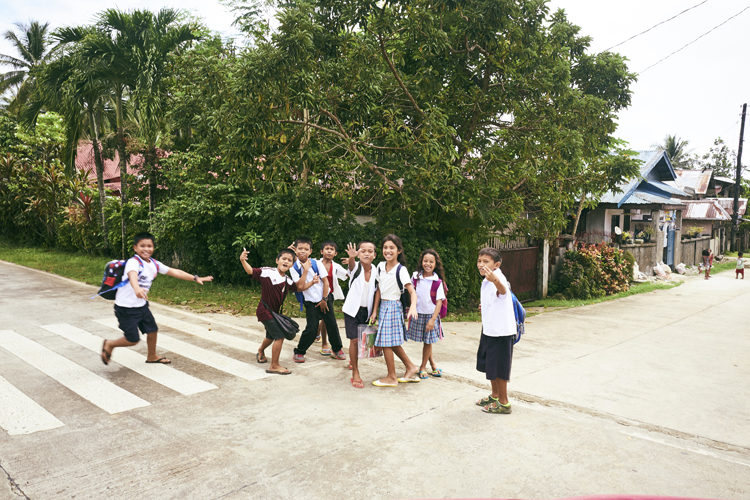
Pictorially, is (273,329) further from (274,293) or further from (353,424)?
(353,424)

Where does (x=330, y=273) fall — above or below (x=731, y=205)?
below

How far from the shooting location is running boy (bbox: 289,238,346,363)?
6277 mm

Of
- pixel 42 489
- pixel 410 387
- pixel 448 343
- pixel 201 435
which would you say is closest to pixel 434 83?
pixel 448 343

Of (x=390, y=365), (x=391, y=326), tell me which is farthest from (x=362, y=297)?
(x=390, y=365)

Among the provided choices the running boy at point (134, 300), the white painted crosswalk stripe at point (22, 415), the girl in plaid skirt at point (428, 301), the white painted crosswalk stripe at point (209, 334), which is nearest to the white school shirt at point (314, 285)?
the running boy at point (134, 300)

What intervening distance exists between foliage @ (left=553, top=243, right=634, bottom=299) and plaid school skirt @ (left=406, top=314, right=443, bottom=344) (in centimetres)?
903

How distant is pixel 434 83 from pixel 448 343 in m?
4.71

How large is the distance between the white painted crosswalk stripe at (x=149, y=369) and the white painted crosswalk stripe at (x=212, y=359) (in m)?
0.44

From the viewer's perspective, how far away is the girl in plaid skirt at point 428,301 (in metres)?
5.92

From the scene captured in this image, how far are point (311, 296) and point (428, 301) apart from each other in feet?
4.86

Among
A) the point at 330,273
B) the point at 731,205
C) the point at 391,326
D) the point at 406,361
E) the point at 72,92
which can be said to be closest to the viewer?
the point at 391,326

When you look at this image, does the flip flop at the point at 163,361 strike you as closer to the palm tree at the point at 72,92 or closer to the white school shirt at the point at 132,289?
the white school shirt at the point at 132,289

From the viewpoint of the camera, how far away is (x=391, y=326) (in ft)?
18.5

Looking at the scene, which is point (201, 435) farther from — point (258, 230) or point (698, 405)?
point (258, 230)
